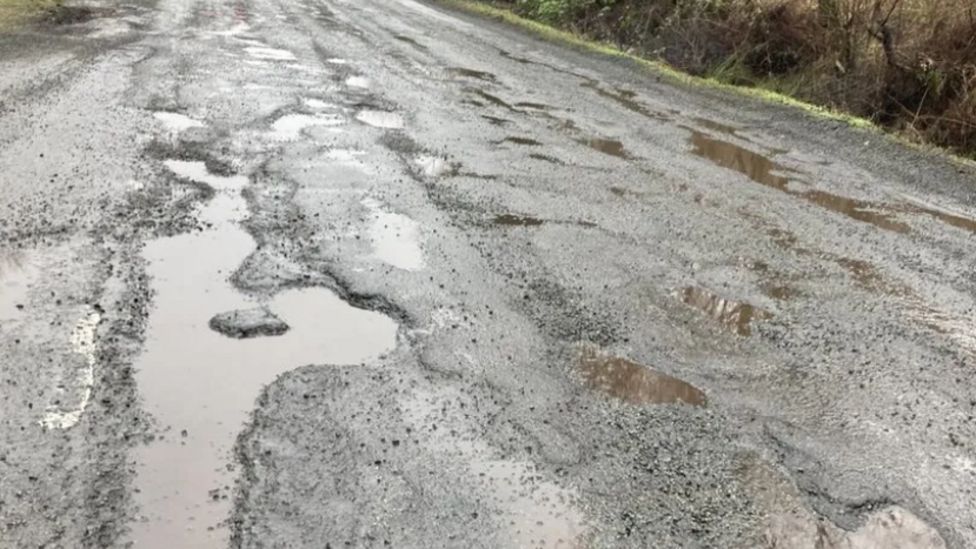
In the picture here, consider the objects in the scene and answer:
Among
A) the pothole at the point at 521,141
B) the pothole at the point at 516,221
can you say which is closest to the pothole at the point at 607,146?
the pothole at the point at 521,141

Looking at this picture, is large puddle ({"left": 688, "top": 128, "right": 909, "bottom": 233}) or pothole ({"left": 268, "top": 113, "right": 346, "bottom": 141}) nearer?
large puddle ({"left": 688, "top": 128, "right": 909, "bottom": 233})

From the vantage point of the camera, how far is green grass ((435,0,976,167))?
9.83m

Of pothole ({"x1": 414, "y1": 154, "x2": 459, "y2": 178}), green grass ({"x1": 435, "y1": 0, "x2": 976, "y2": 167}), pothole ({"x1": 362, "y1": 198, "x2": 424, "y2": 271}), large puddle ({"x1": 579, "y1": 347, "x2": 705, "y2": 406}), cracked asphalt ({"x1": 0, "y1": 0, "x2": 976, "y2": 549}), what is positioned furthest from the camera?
green grass ({"x1": 435, "y1": 0, "x2": 976, "y2": 167})

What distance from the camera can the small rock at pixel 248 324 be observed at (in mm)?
4180

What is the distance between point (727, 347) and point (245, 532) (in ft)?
9.04

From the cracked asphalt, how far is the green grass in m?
1.12

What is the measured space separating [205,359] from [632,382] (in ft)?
6.91

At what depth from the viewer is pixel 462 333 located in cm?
434

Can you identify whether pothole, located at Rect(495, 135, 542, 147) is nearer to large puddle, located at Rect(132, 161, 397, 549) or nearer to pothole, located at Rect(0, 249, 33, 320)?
large puddle, located at Rect(132, 161, 397, 549)

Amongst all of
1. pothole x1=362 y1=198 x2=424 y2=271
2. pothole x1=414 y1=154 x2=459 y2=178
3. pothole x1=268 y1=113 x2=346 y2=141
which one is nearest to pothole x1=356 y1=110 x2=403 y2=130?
pothole x1=268 y1=113 x2=346 y2=141

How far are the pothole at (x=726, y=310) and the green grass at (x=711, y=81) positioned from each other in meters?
5.46

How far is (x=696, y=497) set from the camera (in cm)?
320

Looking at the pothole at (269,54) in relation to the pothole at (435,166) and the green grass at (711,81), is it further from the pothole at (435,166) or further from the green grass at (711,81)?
the green grass at (711,81)

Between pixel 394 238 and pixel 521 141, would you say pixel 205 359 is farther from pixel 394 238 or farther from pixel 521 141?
pixel 521 141
